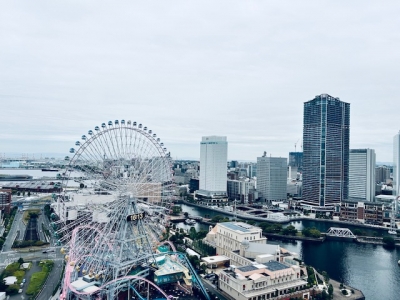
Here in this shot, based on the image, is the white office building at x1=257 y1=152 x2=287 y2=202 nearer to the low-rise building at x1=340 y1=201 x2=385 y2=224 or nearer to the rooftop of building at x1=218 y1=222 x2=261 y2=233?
the low-rise building at x1=340 y1=201 x2=385 y2=224

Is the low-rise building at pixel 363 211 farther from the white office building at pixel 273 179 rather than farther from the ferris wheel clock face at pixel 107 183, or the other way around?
the ferris wheel clock face at pixel 107 183

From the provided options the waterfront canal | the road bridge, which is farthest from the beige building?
the road bridge

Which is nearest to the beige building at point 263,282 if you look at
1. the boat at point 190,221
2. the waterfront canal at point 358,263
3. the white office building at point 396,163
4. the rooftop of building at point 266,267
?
the rooftop of building at point 266,267

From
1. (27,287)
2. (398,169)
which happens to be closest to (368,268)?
(27,287)

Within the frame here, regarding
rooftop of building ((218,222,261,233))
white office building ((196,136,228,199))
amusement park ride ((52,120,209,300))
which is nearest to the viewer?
amusement park ride ((52,120,209,300))

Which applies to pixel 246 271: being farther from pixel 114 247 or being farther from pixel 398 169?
pixel 398 169

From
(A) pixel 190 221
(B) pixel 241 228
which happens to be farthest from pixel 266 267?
(A) pixel 190 221
